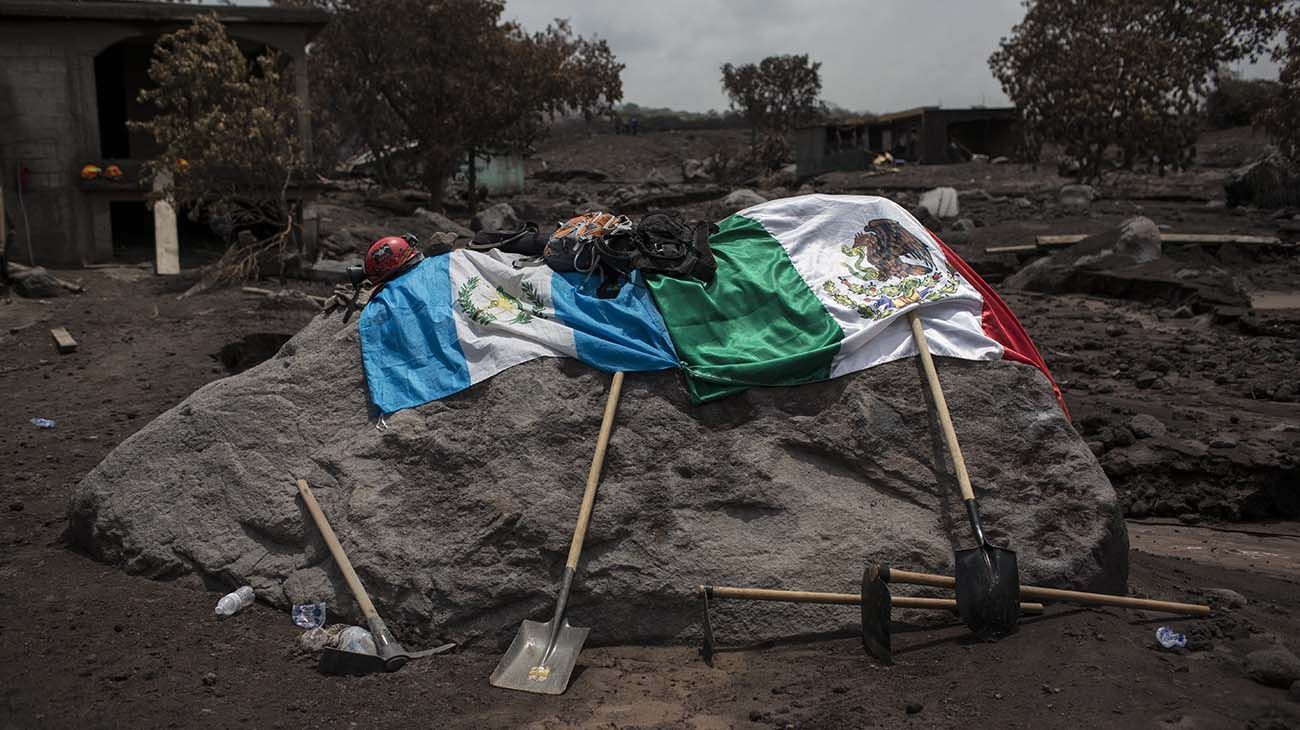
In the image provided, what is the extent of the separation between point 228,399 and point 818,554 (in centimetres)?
289

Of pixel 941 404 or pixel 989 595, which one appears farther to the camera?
pixel 941 404

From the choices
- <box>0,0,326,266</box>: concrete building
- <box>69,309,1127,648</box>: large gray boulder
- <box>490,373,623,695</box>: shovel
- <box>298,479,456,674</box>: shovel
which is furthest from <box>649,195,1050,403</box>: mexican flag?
<box>0,0,326,266</box>: concrete building

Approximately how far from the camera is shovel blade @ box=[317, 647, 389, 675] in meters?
4.44

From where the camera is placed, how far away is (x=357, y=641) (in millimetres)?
4547

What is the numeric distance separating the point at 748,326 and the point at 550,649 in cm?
176

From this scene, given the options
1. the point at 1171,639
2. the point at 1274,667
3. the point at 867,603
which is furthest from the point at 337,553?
the point at 1274,667

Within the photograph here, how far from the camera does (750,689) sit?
14.1 feet

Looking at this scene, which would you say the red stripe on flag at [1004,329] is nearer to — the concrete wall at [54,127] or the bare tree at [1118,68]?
the concrete wall at [54,127]

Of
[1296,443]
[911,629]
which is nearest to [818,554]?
[911,629]

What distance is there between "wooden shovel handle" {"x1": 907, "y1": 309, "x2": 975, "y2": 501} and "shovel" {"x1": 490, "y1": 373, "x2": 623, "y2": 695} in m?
1.54

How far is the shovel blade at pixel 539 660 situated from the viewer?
4340 mm

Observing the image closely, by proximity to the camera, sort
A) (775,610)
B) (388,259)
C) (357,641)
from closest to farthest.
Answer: (357,641) < (775,610) < (388,259)

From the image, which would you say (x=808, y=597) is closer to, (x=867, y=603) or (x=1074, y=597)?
(x=867, y=603)

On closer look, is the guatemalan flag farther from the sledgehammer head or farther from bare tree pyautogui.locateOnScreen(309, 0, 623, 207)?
bare tree pyautogui.locateOnScreen(309, 0, 623, 207)
